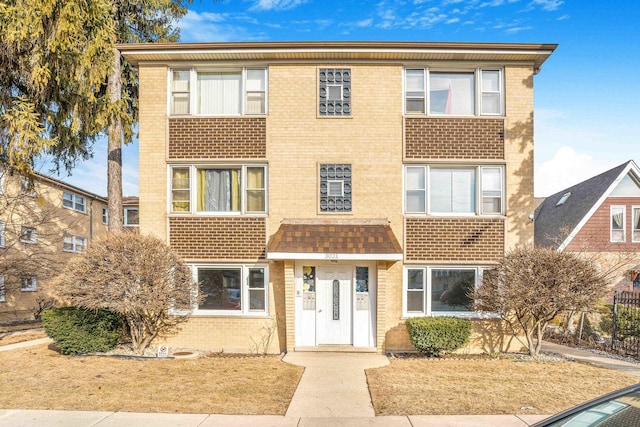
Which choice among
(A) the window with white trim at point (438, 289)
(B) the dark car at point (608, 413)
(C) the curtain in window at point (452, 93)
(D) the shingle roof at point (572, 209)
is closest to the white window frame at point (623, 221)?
(D) the shingle roof at point (572, 209)

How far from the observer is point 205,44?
11.2m

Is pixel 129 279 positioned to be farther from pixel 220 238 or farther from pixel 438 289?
pixel 438 289

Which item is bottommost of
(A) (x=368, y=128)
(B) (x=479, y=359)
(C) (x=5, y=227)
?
(B) (x=479, y=359)

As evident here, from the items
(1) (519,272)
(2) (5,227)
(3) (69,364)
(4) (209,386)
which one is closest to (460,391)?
(1) (519,272)

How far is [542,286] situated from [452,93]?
5.56 meters

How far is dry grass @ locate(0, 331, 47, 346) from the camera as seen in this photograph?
12.8 m

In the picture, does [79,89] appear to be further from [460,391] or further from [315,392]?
[460,391]

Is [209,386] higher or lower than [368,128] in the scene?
lower

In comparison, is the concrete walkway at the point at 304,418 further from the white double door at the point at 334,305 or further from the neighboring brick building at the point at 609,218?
the neighboring brick building at the point at 609,218

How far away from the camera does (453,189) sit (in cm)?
1138

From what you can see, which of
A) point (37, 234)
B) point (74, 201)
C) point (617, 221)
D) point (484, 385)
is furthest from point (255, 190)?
point (74, 201)

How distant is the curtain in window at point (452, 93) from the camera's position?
11.5 meters

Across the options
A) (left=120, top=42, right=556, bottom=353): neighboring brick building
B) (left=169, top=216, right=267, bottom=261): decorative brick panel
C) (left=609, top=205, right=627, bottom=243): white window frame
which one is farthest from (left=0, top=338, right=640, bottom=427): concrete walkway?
(left=609, top=205, right=627, bottom=243): white window frame

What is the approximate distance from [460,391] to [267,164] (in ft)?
23.6
